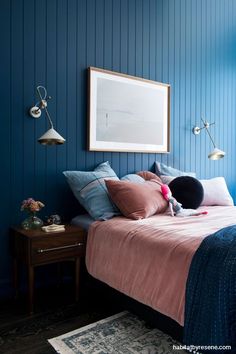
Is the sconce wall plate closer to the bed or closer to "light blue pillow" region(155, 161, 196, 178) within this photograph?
the bed

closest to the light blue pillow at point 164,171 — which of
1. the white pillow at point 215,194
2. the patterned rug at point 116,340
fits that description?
the white pillow at point 215,194

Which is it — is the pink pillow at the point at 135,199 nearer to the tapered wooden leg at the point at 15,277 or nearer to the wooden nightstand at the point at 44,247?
the wooden nightstand at the point at 44,247

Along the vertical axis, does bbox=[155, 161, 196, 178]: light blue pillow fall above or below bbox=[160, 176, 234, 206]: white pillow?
above

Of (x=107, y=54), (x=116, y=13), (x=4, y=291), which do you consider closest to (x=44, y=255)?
(x=4, y=291)

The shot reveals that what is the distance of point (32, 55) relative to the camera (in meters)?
2.53

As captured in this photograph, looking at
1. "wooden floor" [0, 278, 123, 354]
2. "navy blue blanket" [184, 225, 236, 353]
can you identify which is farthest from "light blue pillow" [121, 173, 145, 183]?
"navy blue blanket" [184, 225, 236, 353]

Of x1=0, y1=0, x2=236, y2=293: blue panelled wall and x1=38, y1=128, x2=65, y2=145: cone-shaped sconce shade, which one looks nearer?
x1=38, y1=128, x2=65, y2=145: cone-shaped sconce shade

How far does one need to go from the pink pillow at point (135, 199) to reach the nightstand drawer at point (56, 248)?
1.34 ft

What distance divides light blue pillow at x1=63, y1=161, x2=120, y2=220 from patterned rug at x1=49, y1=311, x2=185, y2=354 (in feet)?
2.53

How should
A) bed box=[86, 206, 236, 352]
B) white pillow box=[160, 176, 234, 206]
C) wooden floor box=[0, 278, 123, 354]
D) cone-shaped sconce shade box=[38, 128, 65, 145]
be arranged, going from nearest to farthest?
bed box=[86, 206, 236, 352] → wooden floor box=[0, 278, 123, 354] → cone-shaped sconce shade box=[38, 128, 65, 145] → white pillow box=[160, 176, 234, 206]

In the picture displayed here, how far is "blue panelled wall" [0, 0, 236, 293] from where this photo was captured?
2.46 m

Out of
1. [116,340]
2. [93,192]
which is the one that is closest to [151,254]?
[116,340]

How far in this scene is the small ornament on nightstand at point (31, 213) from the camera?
2320 mm

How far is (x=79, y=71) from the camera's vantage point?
279 centimetres
